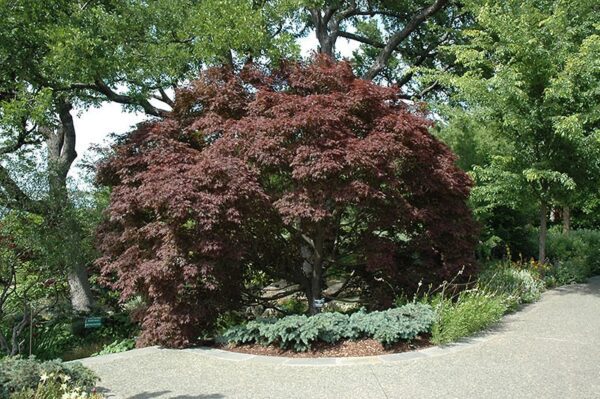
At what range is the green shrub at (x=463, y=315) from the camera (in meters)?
6.07

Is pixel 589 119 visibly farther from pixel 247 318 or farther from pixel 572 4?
pixel 247 318

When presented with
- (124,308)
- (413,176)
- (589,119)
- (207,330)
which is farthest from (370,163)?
(124,308)

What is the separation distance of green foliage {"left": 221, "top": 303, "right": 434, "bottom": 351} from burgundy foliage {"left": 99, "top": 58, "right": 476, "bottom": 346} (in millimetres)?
696

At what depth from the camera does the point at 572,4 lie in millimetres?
10672

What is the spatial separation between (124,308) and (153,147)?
4.59 metres

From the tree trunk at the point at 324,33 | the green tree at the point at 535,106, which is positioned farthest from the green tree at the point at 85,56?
the green tree at the point at 535,106

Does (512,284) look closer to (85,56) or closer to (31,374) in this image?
(31,374)

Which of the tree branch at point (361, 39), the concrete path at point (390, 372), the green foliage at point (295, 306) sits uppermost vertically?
the tree branch at point (361, 39)

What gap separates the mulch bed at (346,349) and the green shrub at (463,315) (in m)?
0.23

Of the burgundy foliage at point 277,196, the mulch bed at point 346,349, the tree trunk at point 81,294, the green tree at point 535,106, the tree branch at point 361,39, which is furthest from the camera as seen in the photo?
the tree branch at point 361,39

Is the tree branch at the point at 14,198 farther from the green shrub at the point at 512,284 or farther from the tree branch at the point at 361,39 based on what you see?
the tree branch at the point at 361,39

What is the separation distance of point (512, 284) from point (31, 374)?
7.47 metres

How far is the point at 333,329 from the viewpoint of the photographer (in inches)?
237

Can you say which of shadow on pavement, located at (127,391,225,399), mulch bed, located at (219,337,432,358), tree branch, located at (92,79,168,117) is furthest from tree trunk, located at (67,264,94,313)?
shadow on pavement, located at (127,391,225,399)
